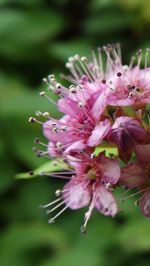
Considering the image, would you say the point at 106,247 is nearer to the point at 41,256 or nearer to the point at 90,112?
the point at 41,256

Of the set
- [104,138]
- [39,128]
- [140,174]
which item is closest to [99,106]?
[104,138]

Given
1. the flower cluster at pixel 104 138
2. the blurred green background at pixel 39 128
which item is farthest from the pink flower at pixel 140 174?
the blurred green background at pixel 39 128

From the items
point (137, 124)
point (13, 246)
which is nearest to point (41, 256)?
point (13, 246)

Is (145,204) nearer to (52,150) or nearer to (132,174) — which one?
(132,174)

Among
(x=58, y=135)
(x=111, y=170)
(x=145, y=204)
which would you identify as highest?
(x=58, y=135)

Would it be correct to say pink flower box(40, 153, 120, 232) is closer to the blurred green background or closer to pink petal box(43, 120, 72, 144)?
pink petal box(43, 120, 72, 144)

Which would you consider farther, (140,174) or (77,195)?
(77,195)
